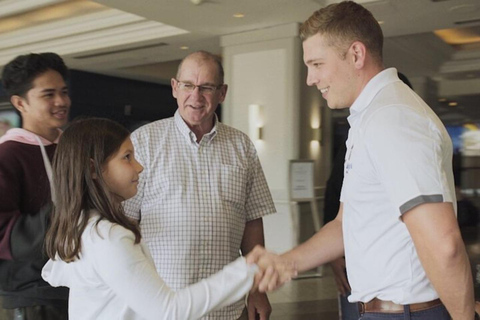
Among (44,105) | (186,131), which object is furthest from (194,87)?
(44,105)

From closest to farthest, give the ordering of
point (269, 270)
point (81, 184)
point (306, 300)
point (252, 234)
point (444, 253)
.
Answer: point (444, 253) → point (81, 184) → point (269, 270) → point (252, 234) → point (306, 300)

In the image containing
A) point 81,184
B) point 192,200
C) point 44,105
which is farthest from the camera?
point 192,200

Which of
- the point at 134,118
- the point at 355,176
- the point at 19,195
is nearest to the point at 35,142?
the point at 19,195

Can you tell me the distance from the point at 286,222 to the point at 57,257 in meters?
6.55

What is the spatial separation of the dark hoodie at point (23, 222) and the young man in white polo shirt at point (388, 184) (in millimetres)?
1076

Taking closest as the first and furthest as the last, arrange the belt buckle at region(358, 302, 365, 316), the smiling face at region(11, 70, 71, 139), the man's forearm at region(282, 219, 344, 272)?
the belt buckle at region(358, 302, 365, 316), the man's forearm at region(282, 219, 344, 272), the smiling face at region(11, 70, 71, 139)

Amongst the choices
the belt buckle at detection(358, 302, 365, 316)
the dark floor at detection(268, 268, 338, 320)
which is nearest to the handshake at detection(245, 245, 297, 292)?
the belt buckle at detection(358, 302, 365, 316)

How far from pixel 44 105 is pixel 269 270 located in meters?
1.16

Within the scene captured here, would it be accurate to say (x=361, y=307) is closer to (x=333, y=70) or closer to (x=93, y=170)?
(x=333, y=70)

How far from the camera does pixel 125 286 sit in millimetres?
1369

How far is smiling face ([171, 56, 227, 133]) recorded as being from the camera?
238 cm

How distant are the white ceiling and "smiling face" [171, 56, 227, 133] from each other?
4.43 metres

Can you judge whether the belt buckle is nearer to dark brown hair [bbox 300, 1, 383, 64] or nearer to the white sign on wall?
dark brown hair [bbox 300, 1, 383, 64]

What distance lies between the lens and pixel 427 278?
4.77 ft
